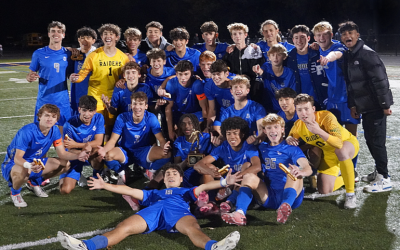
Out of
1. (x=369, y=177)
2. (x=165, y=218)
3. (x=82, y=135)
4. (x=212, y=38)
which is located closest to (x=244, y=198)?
Answer: (x=165, y=218)

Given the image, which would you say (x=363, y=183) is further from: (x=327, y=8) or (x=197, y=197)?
(x=327, y=8)

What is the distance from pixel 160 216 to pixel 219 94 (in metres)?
2.28

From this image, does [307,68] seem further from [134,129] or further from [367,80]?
[134,129]

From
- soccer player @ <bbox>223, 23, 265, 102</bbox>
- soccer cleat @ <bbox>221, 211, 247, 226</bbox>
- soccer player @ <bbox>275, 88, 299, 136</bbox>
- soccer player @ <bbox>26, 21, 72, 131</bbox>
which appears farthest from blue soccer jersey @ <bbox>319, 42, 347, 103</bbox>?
soccer player @ <bbox>26, 21, 72, 131</bbox>

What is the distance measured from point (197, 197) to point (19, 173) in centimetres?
220

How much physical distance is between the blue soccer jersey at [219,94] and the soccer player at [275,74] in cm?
50

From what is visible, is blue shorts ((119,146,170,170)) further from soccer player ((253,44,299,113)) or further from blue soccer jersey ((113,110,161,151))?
soccer player ((253,44,299,113))

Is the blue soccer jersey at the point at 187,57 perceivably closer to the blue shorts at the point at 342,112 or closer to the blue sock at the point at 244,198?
the blue shorts at the point at 342,112

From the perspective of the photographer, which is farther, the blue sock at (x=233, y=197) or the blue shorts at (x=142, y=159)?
the blue shorts at (x=142, y=159)

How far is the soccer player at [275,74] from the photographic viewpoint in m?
5.84

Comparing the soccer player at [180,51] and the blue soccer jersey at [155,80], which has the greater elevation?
the soccer player at [180,51]

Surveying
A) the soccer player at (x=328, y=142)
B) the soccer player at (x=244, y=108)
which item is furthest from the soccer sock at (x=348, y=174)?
the soccer player at (x=244, y=108)

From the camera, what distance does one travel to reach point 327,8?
3872 cm

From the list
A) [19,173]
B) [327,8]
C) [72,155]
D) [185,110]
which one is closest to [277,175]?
[185,110]
